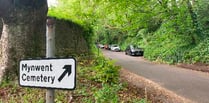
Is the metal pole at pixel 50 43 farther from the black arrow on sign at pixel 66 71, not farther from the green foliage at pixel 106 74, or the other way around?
the green foliage at pixel 106 74

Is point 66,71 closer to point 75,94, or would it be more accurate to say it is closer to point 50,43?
point 50,43

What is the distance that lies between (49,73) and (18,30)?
6.23m

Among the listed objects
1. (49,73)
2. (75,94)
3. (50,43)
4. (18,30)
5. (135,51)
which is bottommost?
(75,94)

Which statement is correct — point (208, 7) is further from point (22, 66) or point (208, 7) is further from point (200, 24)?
point (22, 66)

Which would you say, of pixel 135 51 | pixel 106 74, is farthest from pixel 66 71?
pixel 135 51

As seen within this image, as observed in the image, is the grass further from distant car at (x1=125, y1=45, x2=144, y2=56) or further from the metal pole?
distant car at (x1=125, y1=45, x2=144, y2=56)

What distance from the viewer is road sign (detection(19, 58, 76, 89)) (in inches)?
103

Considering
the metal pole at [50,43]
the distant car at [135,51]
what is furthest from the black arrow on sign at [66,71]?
the distant car at [135,51]

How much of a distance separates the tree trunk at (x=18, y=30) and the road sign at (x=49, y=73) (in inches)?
228

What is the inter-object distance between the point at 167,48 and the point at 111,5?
317 inches

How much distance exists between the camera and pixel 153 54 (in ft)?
94.5

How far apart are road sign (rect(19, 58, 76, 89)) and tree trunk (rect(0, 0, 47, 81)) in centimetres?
579

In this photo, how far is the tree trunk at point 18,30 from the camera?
8.42 meters

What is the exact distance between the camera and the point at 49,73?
2725mm
